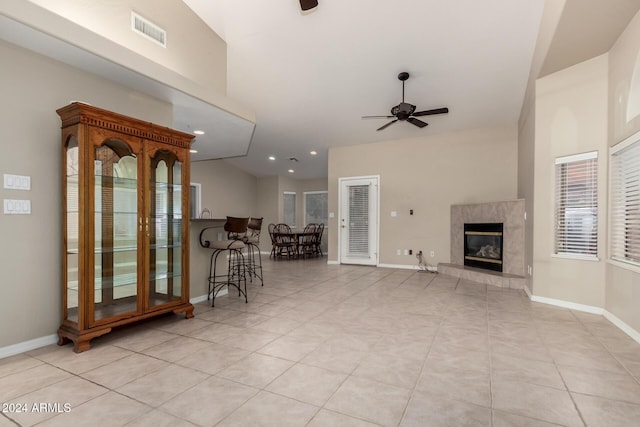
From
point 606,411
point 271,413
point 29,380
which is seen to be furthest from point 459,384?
point 29,380

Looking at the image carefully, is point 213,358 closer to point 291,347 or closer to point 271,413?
point 291,347

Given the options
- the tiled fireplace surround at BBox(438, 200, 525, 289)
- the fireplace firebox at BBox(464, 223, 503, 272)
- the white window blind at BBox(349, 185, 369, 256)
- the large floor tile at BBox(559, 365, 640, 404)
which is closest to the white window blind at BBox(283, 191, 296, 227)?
the white window blind at BBox(349, 185, 369, 256)

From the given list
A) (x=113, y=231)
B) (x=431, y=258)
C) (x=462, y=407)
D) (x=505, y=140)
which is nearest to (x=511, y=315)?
(x=462, y=407)

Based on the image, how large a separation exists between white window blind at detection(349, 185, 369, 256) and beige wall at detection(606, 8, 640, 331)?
172 inches

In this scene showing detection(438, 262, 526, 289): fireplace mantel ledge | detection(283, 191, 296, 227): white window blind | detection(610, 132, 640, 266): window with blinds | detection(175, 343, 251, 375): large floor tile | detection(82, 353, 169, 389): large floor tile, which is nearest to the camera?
detection(82, 353, 169, 389): large floor tile

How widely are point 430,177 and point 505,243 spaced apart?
2001 mm

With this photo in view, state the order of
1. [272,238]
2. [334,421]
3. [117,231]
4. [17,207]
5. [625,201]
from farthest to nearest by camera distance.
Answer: [272,238] → [625,201] → [117,231] → [17,207] → [334,421]

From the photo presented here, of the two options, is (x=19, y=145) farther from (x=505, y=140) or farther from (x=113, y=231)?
(x=505, y=140)

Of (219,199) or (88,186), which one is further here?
(219,199)

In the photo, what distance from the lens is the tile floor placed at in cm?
168

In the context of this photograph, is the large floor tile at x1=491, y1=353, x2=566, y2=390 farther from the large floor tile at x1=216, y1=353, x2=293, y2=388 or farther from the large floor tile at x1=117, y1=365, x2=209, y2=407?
the large floor tile at x1=117, y1=365, x2=209, y2=407

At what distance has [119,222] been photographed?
2902 millimetres

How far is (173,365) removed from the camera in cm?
225

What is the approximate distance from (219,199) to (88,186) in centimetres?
679
